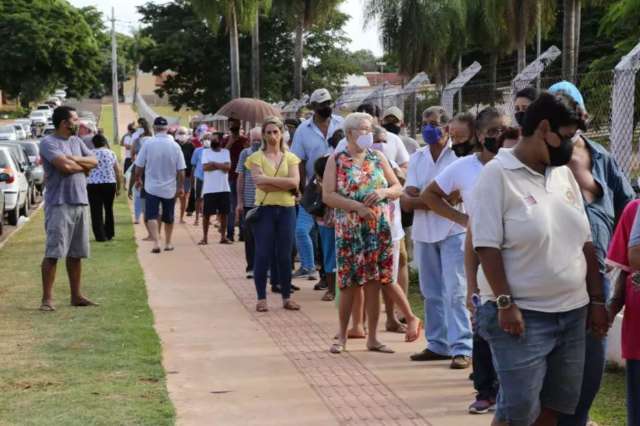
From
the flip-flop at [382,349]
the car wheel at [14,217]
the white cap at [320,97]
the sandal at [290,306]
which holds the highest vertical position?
the white cap at [320,97]

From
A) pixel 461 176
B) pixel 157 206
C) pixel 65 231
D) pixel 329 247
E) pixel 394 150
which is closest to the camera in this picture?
pixel 461 176

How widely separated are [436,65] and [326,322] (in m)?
55.2

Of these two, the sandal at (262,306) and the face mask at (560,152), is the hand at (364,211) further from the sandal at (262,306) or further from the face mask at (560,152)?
the face mask at (560,152)

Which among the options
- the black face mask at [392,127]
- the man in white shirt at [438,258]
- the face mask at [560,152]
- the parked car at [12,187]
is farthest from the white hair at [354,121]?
the parked car at [12,187]

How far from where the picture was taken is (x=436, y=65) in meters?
64.5

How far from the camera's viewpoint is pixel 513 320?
4.83 meters

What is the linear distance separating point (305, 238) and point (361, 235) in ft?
13.8

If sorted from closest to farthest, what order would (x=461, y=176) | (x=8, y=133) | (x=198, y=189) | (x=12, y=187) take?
1. (x=461, y=176)
2. (x=198, y=189)
3. (x=12, y=187)
4. (x=8, y=133)

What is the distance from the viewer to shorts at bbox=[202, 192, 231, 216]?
17.2 meters

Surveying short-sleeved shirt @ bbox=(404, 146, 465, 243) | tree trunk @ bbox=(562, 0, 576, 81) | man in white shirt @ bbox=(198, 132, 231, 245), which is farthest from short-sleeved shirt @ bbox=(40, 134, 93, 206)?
tree trunk @ bbox=(562, 0, 576, 81)

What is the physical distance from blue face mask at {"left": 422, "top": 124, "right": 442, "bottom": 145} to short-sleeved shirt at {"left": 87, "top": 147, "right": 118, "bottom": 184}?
32.3 ft

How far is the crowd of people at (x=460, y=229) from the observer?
4.86 metres

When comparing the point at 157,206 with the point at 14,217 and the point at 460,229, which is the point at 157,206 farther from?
the point at 460,229

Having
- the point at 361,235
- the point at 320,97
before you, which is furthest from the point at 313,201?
the point at 361,235
